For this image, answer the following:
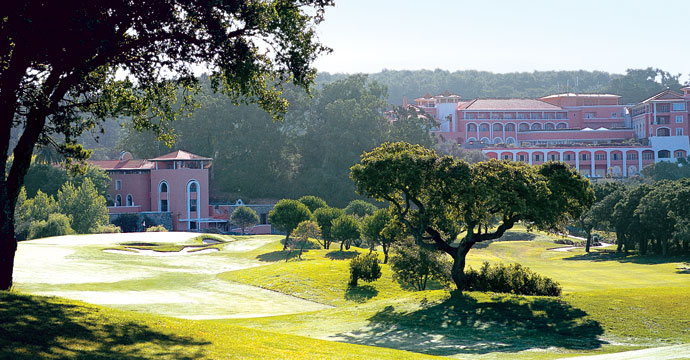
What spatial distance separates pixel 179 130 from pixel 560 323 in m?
100

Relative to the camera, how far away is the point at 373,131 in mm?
120812

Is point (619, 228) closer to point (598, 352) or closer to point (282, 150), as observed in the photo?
point (598, 352)

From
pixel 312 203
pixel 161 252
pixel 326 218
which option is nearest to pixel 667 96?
pixel 312 203

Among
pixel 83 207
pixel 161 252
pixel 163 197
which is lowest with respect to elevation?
pixel 161 252

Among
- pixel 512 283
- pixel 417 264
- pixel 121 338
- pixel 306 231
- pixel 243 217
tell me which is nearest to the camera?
pixel 121 338

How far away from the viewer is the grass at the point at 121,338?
→ 15314 mm

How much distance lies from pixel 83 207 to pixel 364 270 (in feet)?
162

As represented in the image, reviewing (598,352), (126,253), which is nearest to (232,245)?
(126,253)

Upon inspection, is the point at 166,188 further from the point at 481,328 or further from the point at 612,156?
the point at 612,156

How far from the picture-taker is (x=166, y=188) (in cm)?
9912

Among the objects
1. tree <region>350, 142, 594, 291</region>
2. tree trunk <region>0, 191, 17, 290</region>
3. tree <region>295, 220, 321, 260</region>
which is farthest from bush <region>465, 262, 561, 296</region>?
tree <region>295, 220, 321, 260</region>

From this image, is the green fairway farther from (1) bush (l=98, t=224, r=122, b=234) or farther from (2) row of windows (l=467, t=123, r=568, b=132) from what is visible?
(2) row of windows (l=467, t=123, r=568, b=132)

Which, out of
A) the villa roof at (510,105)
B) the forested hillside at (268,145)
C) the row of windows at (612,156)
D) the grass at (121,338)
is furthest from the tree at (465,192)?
the villa roof at (510,105)

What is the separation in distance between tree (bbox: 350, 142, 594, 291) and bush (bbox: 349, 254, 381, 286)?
8.91 meters
